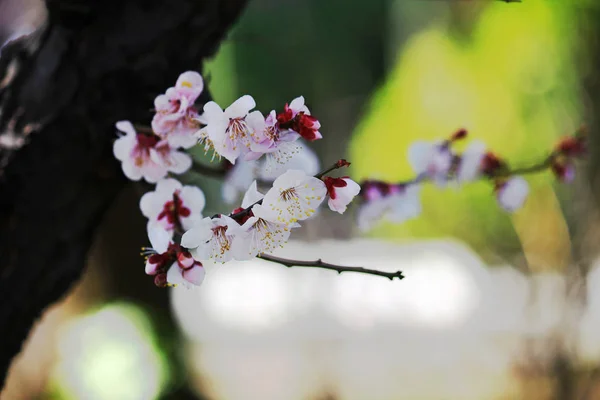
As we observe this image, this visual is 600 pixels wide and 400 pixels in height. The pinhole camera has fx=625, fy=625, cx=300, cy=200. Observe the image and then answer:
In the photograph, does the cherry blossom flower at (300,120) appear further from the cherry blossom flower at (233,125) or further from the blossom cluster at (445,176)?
the blossom cluster at (445,176)

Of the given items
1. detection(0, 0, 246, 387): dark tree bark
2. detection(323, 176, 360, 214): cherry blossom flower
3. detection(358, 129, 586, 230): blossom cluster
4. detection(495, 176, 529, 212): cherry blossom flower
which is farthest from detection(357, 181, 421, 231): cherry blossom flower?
detection(323, 176, 360, 214): cherry blossom flower

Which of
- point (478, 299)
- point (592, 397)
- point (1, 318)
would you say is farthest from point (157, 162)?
point (478, 299)

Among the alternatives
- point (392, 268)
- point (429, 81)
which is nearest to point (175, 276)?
point (392, 268)

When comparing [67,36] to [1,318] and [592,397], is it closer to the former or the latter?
[1,318]

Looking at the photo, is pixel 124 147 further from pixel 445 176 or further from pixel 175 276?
pixel 445 176

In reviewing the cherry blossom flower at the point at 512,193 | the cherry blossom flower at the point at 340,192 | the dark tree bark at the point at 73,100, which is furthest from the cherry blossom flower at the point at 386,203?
the cherry blossom flower at the point at 340,192

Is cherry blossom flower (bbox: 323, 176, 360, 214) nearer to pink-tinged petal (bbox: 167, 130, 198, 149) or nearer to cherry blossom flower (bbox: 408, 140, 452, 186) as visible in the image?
pink-tinged petal (bbox: 167, 130, 198, 149)

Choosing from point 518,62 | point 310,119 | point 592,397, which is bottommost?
point 310,119
